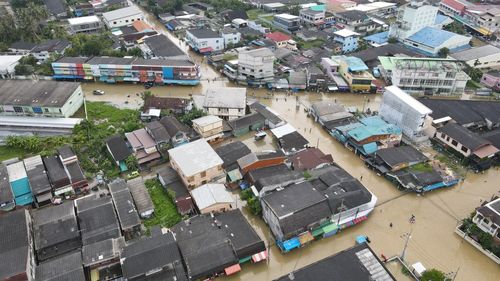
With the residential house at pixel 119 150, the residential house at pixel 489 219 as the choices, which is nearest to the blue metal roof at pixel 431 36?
the residential house at pixel 489 219

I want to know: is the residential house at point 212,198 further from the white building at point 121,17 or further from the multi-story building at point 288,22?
the white building at point 121,17

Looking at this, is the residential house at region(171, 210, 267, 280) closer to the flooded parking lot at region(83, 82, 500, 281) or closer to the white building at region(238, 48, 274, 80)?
the flooded parking lot at region(83, 82, 500, 281)

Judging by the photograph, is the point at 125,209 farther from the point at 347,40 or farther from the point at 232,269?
the point at 347,40

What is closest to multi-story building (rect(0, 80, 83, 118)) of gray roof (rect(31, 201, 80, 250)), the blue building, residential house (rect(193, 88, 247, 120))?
residential house (rect(193, 88, 247, 120))

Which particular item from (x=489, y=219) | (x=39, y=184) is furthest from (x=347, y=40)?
(x=39, y=184)

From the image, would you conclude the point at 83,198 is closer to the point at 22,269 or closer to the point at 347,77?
the point at 22,269

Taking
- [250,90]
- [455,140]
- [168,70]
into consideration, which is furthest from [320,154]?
[168,70]
